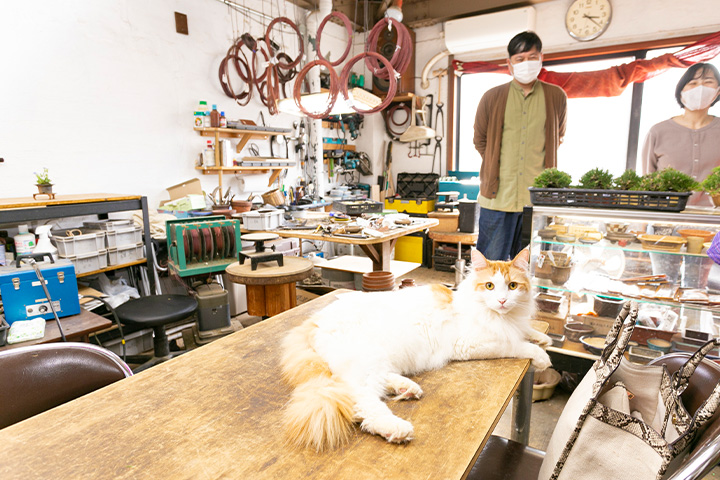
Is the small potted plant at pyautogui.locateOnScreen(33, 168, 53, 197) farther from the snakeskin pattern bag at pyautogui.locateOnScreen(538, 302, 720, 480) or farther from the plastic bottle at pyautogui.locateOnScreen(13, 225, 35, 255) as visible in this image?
the snakeskin pattern bag at pyautogui.locateOnScreen(538, 302, 720, 480)

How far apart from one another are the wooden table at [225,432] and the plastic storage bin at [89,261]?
7.29ft

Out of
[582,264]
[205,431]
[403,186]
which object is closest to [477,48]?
[403,186]

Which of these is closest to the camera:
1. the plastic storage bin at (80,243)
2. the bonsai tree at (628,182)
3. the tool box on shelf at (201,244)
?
the bonsai tree at (628,182)

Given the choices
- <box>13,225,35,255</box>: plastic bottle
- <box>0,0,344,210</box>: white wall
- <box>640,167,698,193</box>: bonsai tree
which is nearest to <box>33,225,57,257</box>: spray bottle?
<box>13,225,35,255</box>: plastic bottle

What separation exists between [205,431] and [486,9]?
635 centimetres

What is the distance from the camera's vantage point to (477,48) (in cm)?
574

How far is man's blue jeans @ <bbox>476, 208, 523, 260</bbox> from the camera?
278cm

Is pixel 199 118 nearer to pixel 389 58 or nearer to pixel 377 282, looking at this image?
pixel 377 282

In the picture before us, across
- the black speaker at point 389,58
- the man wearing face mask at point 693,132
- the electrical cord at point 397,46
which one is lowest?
the man wearing face mask at point 693,132

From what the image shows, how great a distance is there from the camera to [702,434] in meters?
0.74

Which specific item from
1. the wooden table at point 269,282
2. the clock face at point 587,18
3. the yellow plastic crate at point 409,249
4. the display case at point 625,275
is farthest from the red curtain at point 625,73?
the wooden table at point 269,282

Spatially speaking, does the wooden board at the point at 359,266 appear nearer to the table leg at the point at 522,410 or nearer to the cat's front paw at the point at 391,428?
the table leg at the point at 522,410

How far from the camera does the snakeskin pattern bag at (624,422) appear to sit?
777 millimetres

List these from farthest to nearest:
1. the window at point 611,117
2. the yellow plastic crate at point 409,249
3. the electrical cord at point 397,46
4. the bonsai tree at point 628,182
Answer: the yellow plastic crate at point 409,249 → the window at point 611,117 → the electrical cord at point 397,46 → the bonsai tree at point 628,182
